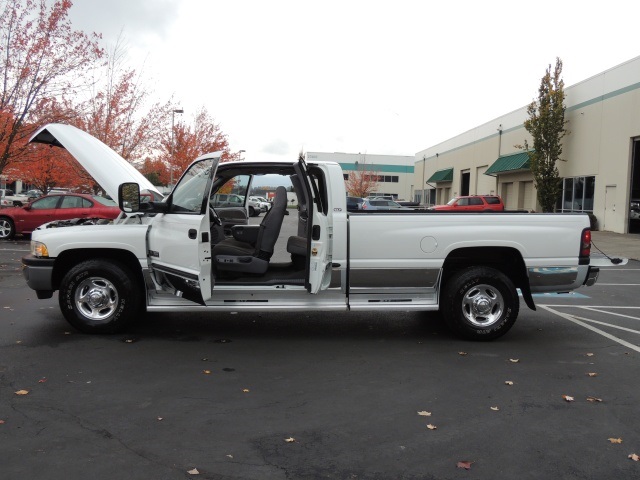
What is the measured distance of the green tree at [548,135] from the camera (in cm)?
3011

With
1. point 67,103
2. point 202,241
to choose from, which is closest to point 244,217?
point 202,241

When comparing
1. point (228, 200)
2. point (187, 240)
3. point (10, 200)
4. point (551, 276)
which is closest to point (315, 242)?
point (187, 240)

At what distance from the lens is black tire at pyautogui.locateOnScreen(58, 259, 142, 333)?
21.1ft

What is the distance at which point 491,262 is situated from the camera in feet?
22.2

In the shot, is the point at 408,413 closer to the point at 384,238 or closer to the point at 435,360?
the point at 435,360

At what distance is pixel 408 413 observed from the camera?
4402 millimetres

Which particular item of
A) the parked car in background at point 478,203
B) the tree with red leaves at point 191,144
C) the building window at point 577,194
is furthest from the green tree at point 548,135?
the tree with red leaves at point 191,144

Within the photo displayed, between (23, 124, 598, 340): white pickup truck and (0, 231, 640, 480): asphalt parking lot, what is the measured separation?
43 centimetres

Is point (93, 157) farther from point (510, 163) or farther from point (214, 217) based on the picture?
point (510, 163)

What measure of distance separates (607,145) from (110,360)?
2645 cm

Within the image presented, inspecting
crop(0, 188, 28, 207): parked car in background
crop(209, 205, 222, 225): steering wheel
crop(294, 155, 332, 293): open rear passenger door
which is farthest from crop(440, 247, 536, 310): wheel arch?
crop(0, 188, 28, 207): parked car in background

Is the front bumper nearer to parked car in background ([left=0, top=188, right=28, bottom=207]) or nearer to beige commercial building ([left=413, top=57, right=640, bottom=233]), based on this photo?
beige commercial building ([left=413, top=57, right=640, bottom=233])

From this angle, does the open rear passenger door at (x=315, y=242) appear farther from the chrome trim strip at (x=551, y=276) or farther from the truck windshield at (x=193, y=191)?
the chrome trim strip at (x=551, y=276)

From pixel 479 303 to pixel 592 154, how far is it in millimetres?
24864
